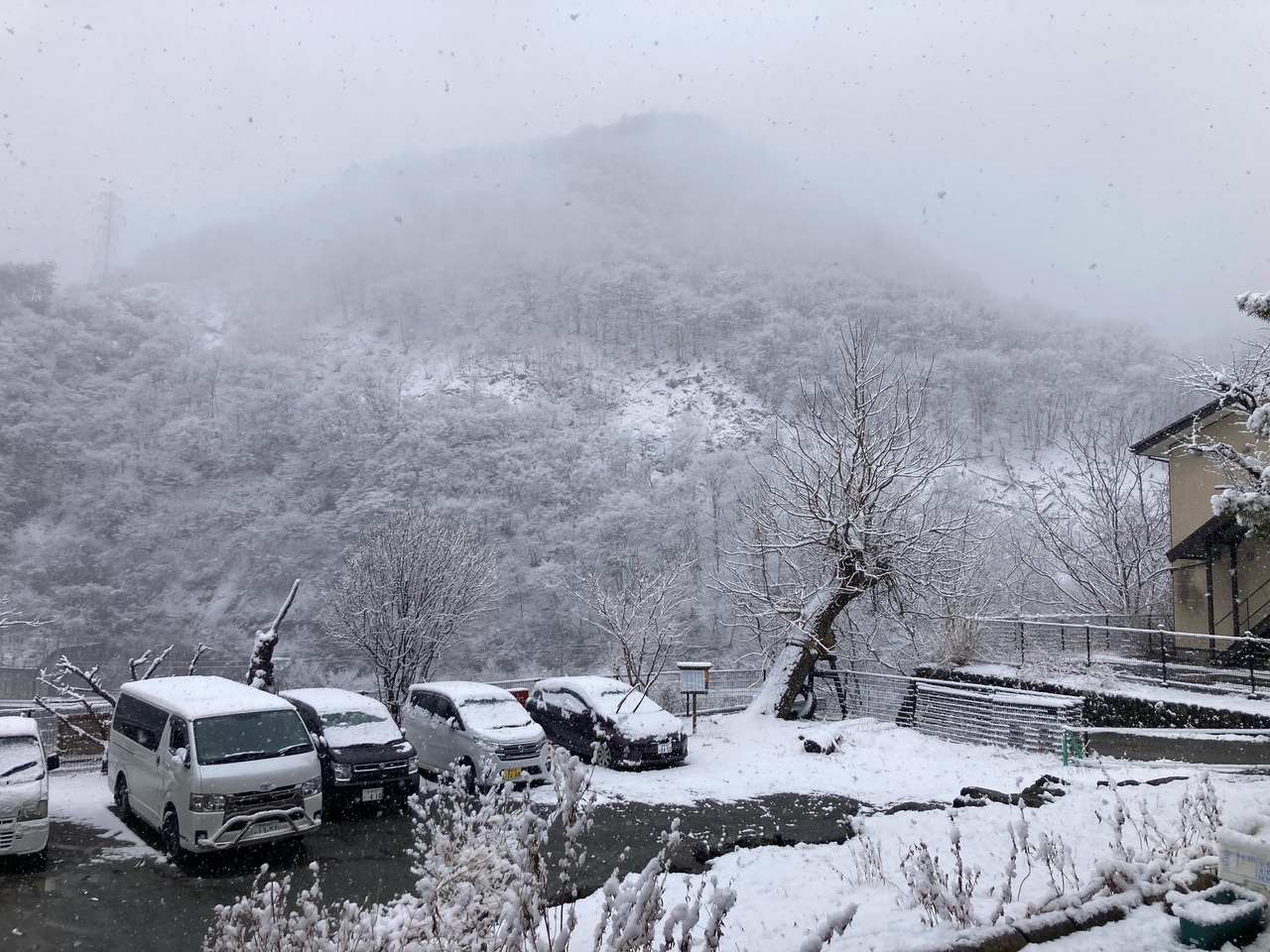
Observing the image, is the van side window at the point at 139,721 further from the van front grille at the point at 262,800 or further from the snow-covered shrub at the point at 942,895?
the snow-covered shrub at the point at 942,895

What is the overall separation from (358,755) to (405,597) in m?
19.9

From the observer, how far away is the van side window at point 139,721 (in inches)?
384

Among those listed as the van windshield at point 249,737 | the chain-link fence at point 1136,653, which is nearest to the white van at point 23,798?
the van windshield at point 249,737

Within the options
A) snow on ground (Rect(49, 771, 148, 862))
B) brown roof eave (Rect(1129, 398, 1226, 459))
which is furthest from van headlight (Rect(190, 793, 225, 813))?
brown roof eave (Rect(1129, 398, 1226, 459))

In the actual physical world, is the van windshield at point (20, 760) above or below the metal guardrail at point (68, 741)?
above

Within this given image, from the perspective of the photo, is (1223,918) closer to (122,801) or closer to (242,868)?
(242,868)

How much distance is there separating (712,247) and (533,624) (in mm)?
121837

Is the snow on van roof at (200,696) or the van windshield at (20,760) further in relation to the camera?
the snow on van roof at (200,696)

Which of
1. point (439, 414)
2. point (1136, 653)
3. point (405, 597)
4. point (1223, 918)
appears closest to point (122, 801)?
point (1223, 918)

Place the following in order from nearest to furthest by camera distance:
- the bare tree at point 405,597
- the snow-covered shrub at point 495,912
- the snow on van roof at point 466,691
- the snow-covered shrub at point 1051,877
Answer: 1. the snow-covered shrub at point 495,912
2. the snow-covered shrub at point 1051,877
3. the snow on van roof at point 466,691
4. the bare tree at point 405,597

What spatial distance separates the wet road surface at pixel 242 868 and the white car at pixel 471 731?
182 cm

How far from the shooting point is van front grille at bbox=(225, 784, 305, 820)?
28.3 ft

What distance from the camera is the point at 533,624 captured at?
5762 centimetres

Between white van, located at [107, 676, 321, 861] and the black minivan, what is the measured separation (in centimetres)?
144
